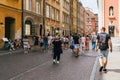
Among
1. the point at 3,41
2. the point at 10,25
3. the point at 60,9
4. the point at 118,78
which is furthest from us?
the point at 60,9

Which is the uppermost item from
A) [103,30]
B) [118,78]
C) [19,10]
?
[19,10]

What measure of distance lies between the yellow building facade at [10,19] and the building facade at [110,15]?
1143 centimetres

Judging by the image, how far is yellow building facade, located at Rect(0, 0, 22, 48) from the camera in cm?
3590

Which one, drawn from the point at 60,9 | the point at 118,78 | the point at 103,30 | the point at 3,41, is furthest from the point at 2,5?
the point at 60,9

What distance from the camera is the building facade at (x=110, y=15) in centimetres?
4723

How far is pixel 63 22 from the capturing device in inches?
2879

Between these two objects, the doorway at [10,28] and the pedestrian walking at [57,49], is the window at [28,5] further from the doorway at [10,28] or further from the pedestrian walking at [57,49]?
the pedestrian walking at [57,49]

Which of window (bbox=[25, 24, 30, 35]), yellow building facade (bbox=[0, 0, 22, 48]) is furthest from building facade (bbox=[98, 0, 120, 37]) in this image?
yellow building facade (bbox=[0, 0, 22, 48])

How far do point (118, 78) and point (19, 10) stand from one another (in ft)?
94.9

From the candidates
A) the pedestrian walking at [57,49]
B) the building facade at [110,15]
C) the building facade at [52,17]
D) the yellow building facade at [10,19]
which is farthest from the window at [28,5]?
the pedestrian walking at [57,49]

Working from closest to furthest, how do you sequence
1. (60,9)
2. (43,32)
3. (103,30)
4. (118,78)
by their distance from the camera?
(118,78) < (103,30) < (43,32) < (60,9)

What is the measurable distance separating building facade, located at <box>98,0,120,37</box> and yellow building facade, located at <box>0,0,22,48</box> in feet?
37.5

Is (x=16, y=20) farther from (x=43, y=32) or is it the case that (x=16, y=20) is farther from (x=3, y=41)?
(x=43, y=32)

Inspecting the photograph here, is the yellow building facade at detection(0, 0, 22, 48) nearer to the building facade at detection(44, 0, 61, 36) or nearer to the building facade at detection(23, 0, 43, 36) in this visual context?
the building facade at detection(23, 0, 43, 36)
